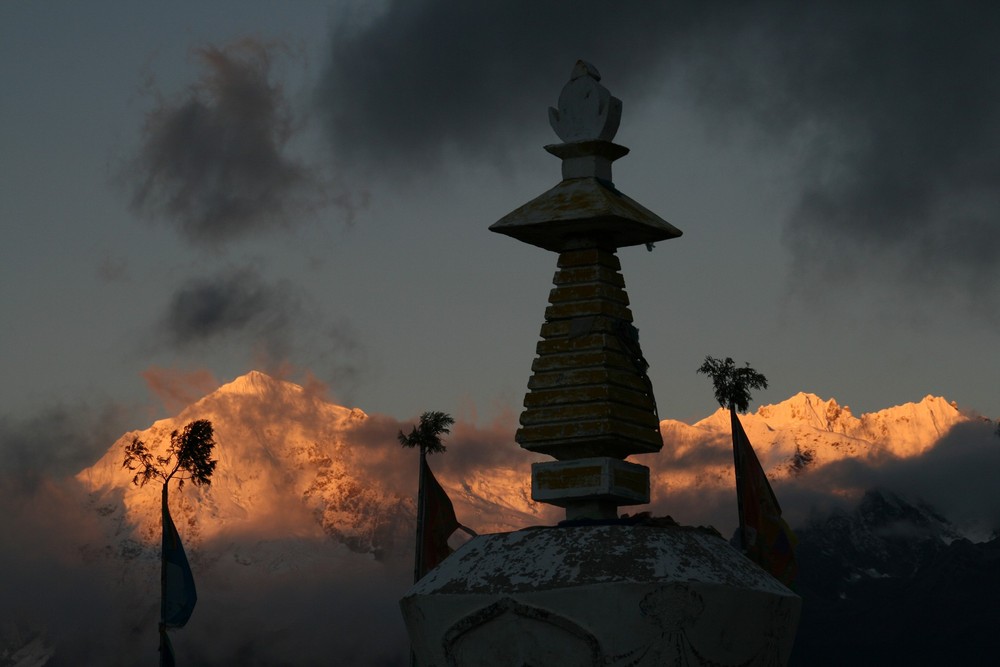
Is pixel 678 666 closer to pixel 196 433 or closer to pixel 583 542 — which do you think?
pixel 583 542

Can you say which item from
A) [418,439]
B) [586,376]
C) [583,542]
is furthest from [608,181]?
[418,439]

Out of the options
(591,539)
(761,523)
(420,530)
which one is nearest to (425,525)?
(420,530)

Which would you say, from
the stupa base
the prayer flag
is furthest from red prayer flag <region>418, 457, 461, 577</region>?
the stupa base

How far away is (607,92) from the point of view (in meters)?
34.9

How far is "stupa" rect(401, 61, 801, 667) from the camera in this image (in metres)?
30.2

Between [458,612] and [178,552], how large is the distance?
30.7 m

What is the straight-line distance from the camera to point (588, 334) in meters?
33.8

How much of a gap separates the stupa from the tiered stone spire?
0.04m

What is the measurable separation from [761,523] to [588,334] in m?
17.2

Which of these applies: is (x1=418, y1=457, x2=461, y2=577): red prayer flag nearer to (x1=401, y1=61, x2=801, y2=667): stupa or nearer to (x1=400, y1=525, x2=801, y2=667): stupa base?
(x1=401, y1=61, x2=801, y2=667): stupa

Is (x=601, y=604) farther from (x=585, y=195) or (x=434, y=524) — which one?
(x=434, y=524)

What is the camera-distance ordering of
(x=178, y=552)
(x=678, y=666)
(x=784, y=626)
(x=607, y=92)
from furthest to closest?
(x=178, y=552)
(x=607, y=92)
(x=784, y=626)
(x=678, y=666)

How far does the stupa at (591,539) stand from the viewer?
99.0ft

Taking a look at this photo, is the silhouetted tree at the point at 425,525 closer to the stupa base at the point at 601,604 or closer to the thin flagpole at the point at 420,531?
the thin flagpole at the point at 420,531
